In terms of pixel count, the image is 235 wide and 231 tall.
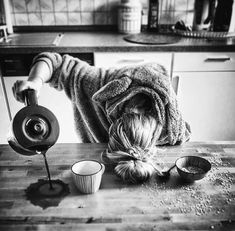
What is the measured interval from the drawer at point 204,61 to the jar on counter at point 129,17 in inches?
20.6

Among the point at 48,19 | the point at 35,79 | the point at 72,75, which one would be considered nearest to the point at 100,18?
the point at 48,19

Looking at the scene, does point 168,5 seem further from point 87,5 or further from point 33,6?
point 33,6

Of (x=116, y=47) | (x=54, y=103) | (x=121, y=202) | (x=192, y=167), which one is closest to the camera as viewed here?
(x=121, y=202)

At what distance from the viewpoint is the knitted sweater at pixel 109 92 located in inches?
40.6

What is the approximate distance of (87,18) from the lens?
7.97ft

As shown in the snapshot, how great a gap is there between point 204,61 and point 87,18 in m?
1.07

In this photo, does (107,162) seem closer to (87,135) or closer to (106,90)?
(106,90)

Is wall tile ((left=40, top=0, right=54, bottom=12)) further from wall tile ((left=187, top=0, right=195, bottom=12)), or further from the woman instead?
the woman

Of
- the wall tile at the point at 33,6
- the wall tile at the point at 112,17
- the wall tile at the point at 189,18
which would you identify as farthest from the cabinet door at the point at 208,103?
the wall tile at the point at 33,6

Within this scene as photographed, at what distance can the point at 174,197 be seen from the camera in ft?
2.67

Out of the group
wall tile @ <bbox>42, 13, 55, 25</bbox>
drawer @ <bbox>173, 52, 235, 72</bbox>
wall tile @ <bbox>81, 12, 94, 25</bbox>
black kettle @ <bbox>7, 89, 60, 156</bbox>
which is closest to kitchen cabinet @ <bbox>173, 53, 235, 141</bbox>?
drawer @ <bbox>173, 52, 235, 72</bbox>

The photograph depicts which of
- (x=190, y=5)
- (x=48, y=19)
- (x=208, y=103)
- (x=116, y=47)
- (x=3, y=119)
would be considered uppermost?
(x=190, y=5)

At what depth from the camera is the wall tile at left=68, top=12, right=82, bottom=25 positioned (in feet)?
7.90

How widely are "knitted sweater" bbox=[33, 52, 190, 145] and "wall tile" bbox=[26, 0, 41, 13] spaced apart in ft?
4.24
